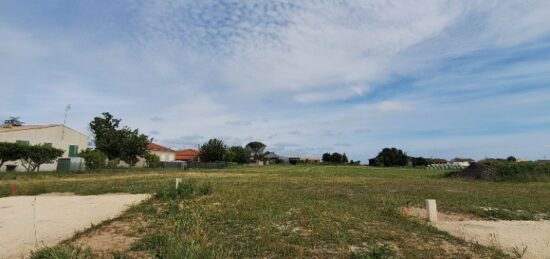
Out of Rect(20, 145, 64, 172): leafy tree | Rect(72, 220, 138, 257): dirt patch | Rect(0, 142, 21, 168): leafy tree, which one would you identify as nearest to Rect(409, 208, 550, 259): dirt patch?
Rect(72, 220, 138, 257): dirt patch

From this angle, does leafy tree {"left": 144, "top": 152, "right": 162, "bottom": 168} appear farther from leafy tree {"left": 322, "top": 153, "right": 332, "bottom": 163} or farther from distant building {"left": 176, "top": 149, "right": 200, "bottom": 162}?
leafy tree {"left": 322, "top": 153, "right": 332, "bottom": 163}

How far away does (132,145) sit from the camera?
186 feet

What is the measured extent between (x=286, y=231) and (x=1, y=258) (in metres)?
4.74

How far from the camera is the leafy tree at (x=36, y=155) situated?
1455 inches

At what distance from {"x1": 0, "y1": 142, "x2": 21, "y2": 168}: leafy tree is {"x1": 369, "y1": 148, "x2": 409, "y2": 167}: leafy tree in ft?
256

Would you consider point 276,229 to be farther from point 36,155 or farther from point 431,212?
point 36,155

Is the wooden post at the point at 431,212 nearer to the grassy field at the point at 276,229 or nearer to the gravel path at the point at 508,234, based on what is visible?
the gravel path at the point at 508,234

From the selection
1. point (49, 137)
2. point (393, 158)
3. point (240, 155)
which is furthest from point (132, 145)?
point (393, 158)

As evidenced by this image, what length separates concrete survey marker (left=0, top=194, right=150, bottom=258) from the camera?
26.9 feet

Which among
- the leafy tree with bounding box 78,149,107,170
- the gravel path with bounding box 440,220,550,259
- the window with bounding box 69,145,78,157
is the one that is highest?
the window with bounding box 69,145,78,157

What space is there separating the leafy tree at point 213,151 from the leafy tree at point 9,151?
49.7 m

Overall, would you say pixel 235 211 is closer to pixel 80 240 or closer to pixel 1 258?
pixel 80 240

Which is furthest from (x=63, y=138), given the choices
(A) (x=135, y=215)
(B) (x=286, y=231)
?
(B) (x=286, y=231)

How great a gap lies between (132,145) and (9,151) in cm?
2143
